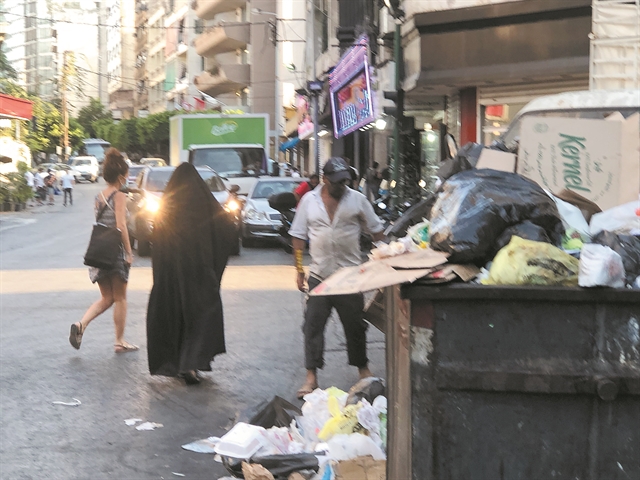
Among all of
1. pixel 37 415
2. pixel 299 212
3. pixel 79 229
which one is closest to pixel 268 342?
pixel 299 212

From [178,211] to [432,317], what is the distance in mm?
4524

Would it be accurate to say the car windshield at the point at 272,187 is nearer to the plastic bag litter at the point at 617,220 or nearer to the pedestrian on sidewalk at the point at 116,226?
the pedestrian on sidewalk at the point at 116,226

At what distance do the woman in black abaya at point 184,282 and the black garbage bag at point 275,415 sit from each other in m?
1.62

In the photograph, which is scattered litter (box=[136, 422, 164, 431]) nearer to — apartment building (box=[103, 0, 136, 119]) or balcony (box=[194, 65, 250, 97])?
balcony (box=[194, 65, 250, 97])

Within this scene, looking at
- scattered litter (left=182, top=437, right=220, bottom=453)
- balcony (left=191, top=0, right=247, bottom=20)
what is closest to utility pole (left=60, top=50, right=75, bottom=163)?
balcony (left=191, top=0, right=247, bottom=20)

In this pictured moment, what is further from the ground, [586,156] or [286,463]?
[586,156]

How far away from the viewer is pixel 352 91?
23.3 m

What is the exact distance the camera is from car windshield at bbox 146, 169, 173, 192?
17.9 metres

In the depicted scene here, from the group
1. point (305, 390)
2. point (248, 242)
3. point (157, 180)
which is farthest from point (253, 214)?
point (305, 390)

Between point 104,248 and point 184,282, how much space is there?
1.26m

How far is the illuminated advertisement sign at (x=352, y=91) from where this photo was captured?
21078 mm

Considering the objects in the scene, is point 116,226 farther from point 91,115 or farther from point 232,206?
point 91,115

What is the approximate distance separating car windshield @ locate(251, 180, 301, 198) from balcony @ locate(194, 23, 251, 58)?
30713 mm

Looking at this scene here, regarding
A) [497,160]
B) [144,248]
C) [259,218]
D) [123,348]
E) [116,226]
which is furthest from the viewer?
[259,218]
